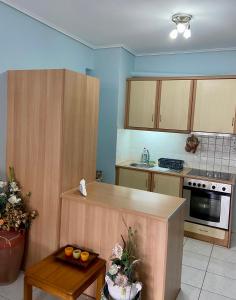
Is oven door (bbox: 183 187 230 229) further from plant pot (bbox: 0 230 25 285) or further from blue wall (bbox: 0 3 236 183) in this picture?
plant pot (bbox: 0 230 25 285)

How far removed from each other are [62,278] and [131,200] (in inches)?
32.2

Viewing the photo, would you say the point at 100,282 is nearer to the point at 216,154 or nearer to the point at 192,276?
the point at 192,276

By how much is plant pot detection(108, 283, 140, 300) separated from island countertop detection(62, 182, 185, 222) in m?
0.52

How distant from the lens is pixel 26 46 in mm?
2893

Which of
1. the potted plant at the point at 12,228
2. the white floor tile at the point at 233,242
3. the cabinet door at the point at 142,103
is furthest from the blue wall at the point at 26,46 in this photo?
the white floor tile at the point at 233,242

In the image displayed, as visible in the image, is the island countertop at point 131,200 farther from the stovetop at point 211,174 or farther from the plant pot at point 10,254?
the stovetop at point 211,174

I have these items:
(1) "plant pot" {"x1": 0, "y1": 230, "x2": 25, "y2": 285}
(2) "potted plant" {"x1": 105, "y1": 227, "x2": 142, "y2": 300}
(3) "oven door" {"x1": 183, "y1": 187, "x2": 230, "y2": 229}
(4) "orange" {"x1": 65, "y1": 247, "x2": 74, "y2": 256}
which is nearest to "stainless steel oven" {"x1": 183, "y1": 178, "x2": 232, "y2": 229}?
(3) "oven door" {"x1": 183, "y1": 187, "x2": 230, "y2": 229}

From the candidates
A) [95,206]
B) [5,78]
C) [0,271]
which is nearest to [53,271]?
[95,206]

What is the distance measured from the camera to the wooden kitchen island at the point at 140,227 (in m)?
2.06

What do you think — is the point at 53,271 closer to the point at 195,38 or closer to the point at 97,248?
the point at 97,248

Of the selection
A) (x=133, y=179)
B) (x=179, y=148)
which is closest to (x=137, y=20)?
(x=179, y=148)

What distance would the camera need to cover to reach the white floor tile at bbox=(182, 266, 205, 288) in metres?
2.70

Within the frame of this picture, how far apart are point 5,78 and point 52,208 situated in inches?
53.4

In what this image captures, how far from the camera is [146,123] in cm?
410
